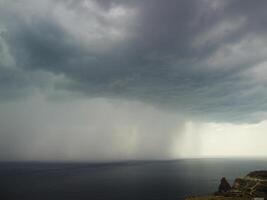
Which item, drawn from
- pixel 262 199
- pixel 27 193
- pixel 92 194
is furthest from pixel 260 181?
pixel 27 193

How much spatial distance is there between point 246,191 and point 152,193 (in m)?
70.4

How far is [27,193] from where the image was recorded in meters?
200

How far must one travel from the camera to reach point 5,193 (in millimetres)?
198875

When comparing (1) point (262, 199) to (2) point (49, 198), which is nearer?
(1) point (262, 199)

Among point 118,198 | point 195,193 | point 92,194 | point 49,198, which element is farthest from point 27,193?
point 195,193

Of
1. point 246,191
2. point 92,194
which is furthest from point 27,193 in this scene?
point 246,191

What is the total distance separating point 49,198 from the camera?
180m

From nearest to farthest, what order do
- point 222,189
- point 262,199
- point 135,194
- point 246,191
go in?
point 262,199 → point 246,191 → point 222,189 → point 135,194

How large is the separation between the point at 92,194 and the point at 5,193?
183 feet

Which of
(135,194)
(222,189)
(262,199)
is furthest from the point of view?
(135,194)

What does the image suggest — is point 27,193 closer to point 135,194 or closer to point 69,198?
point 69,198

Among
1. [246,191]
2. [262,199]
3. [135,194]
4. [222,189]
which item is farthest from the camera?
[135,194]

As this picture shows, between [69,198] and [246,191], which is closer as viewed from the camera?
[246,191]

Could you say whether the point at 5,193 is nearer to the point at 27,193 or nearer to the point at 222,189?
the point at 27,193
